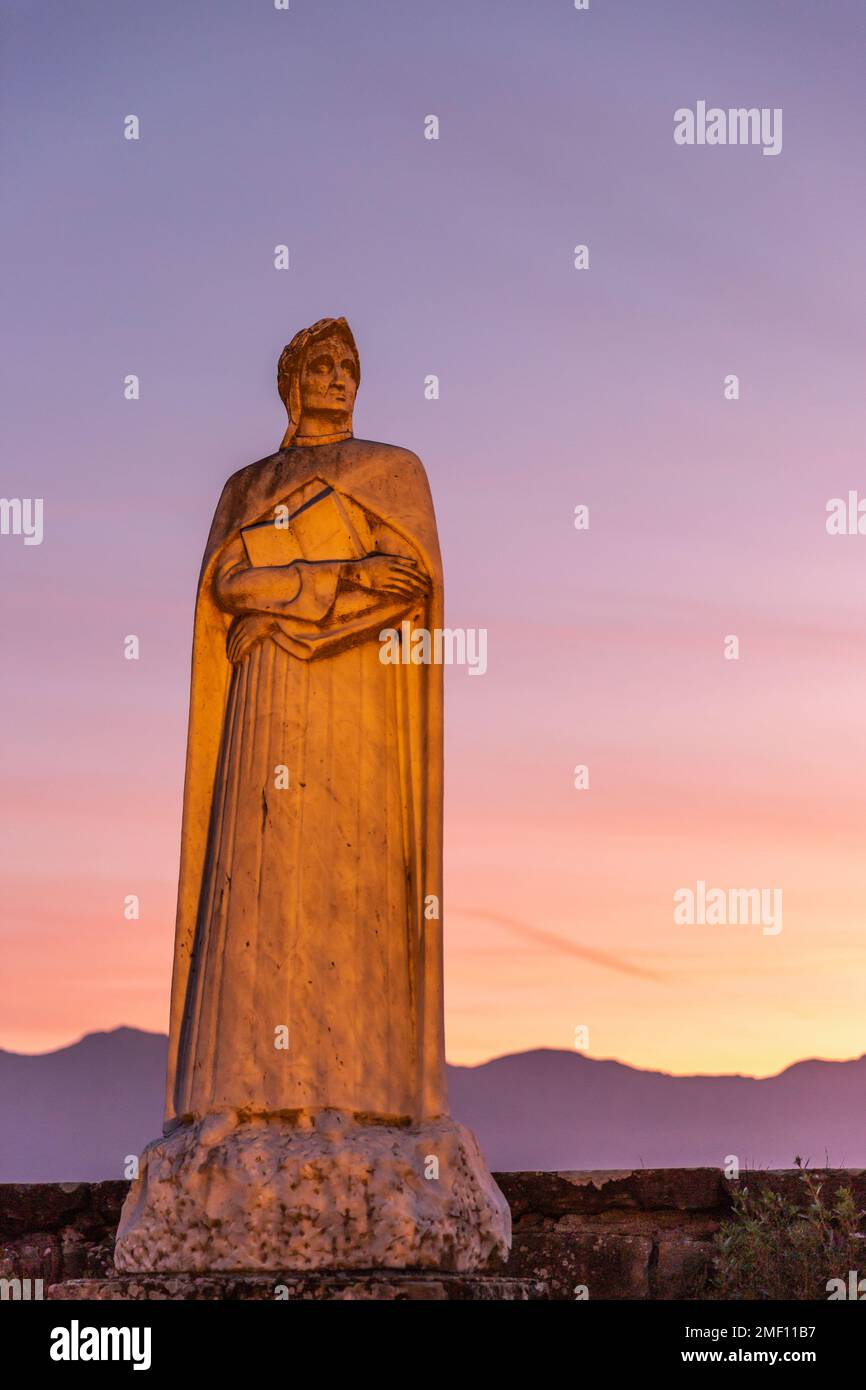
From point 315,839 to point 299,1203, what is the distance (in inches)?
64.5

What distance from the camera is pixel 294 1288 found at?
699 centimetres

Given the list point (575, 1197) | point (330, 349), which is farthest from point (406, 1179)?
point (330, 349)

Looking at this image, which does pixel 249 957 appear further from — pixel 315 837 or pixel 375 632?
pixel 375 632

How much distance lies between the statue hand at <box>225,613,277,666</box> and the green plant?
3.83 meters

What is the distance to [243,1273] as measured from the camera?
7.24 metres

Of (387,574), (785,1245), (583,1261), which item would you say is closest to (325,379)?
(387,574)

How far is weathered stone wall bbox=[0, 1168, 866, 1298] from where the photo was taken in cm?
917

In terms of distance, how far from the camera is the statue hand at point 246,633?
27.7ft

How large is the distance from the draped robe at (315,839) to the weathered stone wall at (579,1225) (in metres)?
1.72

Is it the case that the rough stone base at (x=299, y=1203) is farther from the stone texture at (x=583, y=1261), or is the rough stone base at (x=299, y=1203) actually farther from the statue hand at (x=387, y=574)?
the statue hand at (x=387, y=574)

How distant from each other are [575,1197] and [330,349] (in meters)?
4.63

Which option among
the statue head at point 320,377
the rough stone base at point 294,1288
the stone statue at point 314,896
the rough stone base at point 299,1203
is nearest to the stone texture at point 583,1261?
the stone statue at point 314,896

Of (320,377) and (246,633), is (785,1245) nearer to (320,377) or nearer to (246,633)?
(246,633)

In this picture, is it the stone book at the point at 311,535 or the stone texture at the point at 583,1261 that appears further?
the stone texture at the point at 583,1261
